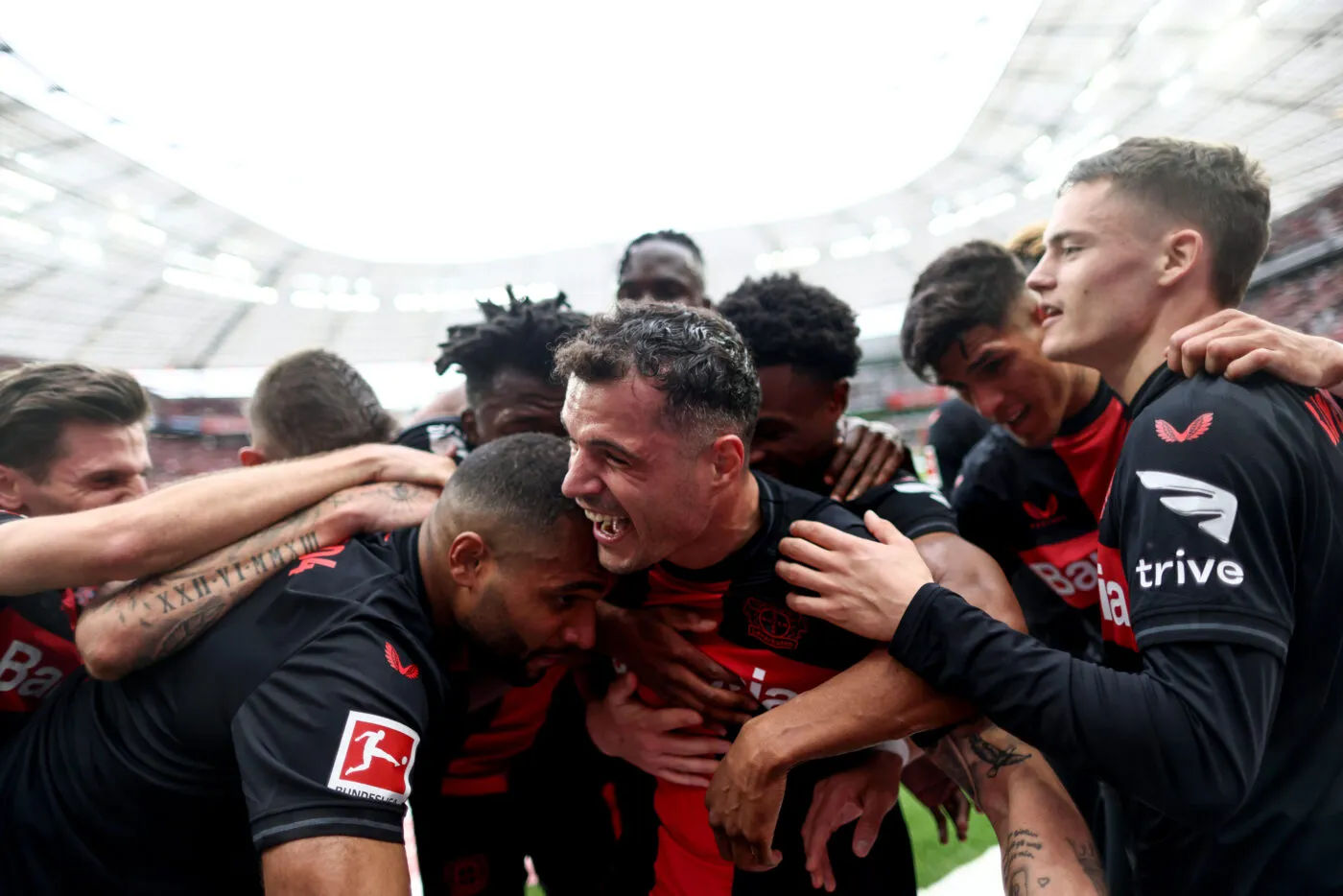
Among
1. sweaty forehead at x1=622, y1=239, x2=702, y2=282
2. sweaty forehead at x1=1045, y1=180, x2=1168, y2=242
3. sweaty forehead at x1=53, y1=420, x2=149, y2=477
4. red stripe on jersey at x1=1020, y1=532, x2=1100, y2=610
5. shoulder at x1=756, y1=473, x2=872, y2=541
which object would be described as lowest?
red stripe on jersey at x1=1020, y1=532, x2=1100, y2=610

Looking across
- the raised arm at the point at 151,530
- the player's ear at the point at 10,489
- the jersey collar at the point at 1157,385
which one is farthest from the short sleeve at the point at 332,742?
the jersey collar at the point at 1157,385

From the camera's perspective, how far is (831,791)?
185cm

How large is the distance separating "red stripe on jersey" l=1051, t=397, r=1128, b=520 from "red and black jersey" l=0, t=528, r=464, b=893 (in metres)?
2.29

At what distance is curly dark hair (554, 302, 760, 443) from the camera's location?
5.76 feet

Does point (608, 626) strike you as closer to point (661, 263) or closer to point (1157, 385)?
point (1157, 385)

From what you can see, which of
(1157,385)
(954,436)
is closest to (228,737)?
(1157,385)

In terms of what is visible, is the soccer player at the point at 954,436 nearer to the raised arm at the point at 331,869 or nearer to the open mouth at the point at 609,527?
the open mouth at the point at 609,527

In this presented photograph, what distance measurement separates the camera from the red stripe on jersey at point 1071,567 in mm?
2639

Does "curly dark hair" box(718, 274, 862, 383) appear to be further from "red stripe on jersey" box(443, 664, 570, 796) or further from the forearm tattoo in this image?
the forearm tattoo

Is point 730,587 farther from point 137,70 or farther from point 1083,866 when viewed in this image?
point 137,70

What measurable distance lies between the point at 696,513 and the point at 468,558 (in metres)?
0.66

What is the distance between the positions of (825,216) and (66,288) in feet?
75.4

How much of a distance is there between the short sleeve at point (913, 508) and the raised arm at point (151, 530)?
67.4 inches

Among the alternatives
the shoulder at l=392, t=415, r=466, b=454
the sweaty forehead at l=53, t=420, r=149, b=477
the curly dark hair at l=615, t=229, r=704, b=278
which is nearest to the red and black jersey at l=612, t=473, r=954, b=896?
the shoulder at l=392, t=415, r=466, b=454
